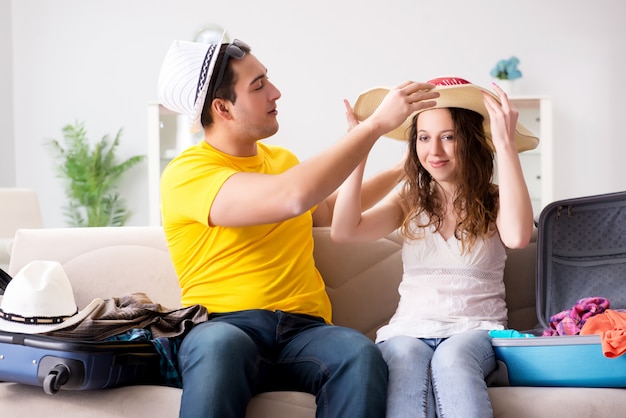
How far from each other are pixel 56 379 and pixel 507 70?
4840 mm

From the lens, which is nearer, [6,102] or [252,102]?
[252,102]

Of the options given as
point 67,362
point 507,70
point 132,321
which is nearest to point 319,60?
point 507,70

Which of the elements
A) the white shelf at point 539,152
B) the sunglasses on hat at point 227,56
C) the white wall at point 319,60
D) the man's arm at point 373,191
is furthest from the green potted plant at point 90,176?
the sunglasses on hat at point 227,56

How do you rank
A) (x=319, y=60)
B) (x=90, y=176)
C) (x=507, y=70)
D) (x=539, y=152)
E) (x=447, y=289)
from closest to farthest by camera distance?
1. (x=447, y=289)
2. (x=539, y=152)
3. (x=507, y=70)
4. (x=90, y=176)
5. (x=319, y=60)

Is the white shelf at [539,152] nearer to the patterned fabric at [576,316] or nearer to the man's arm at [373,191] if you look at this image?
the man's arm at [373,191]

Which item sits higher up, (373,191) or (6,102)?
(6,102)

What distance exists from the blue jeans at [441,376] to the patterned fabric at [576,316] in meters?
0.23

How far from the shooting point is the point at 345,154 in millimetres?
1858

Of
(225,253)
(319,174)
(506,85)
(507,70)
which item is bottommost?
(225,253)

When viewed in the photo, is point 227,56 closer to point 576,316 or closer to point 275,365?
point 275,365

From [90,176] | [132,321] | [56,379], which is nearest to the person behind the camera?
[56,379]

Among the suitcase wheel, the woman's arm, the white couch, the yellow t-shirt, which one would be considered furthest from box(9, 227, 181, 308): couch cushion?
the woman's arm

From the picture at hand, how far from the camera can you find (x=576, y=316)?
2.05 m

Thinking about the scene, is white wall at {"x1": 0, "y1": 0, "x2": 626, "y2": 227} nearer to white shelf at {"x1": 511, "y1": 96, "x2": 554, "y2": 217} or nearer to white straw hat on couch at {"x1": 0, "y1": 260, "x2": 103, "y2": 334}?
white shelf at {"x1": 511, "y1": 96, "x2": 554, "y2": 217}
